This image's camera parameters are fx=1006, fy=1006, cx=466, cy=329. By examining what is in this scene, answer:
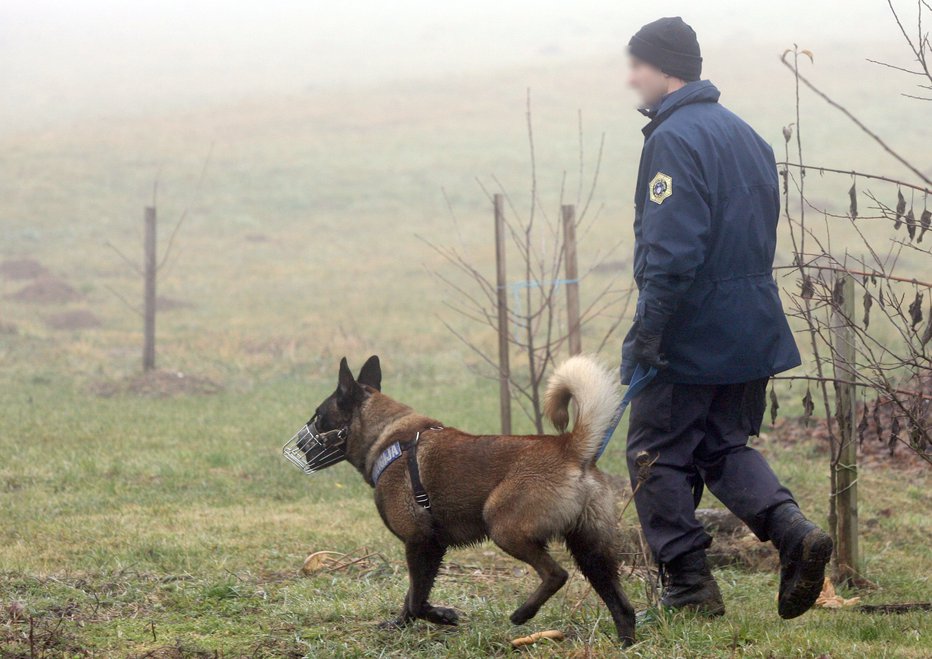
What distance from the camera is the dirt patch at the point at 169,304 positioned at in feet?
64.2

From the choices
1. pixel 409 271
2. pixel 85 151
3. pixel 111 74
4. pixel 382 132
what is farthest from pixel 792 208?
pixel 111 74

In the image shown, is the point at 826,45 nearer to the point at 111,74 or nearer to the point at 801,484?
the point at 111,74

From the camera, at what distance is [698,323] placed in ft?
13.6

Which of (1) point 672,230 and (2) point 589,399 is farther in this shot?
(1) point 672,230

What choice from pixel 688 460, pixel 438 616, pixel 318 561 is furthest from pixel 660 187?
pixel 318 561

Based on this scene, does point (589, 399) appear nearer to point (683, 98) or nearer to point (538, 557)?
point (538, 557)

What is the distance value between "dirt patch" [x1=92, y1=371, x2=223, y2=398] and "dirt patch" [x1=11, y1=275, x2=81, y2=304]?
24.4 feet

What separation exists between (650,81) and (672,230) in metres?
0.80

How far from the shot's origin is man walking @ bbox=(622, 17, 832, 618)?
13.2 ft

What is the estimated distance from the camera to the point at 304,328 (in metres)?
17.6

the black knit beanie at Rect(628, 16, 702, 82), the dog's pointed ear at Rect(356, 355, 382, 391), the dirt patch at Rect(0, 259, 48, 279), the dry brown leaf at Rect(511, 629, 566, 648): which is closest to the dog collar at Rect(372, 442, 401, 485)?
the dog's pointed ear at Rect(356, 355, 382, 391)

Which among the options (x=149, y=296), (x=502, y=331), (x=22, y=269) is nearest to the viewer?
(x=502, y=331)

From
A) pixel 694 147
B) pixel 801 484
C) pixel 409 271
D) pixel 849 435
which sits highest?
pixel 694 147

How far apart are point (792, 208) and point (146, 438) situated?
22634mm
